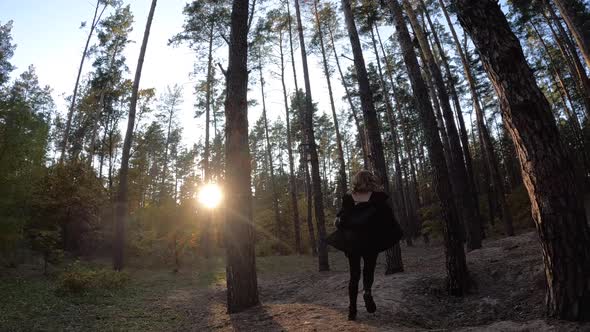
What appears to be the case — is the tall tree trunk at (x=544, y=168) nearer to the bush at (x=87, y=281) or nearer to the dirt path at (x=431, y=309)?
the dirt path at (x=431, y=309)

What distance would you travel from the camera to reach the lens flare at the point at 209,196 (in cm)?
1840

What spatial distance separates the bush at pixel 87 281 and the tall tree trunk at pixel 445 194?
8843mm

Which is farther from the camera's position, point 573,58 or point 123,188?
point 573,58

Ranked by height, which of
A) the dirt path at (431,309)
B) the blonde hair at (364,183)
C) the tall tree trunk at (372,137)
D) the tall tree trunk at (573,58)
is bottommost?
the dirt path at (431,309)

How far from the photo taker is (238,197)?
5.83 m

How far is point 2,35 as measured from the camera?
2669cm

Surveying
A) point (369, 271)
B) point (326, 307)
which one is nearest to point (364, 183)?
point (369, 271)

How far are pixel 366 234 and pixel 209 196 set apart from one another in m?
16.7

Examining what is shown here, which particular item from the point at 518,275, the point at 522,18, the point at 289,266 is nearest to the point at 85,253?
the point at 289,266

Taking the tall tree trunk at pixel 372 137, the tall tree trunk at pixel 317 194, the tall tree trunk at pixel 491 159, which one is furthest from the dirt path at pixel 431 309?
the tall tree trunk at pixel 491 159

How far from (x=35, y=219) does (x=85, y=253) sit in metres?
5.43

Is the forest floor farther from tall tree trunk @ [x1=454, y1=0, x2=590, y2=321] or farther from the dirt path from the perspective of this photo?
tall tree trunk @ [x1=454, y1=0, x2=590, y2=321]

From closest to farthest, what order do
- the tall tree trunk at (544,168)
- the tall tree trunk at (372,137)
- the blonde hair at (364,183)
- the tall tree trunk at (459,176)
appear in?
the tall tree trunk at (544,168) < the blonde hair at (364,183) < the tall tree trunk at (372,137) < the tall tree trunk at (459,176)

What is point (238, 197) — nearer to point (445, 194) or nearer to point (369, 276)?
point (369, 276)
